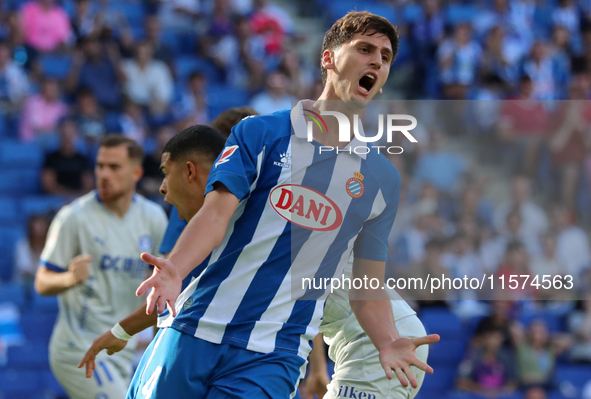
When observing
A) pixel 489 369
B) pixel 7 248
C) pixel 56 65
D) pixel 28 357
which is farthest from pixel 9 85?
pixel 489 369

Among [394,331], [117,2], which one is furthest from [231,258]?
[117,2]

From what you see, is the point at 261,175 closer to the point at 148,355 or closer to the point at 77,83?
the point at 148,355

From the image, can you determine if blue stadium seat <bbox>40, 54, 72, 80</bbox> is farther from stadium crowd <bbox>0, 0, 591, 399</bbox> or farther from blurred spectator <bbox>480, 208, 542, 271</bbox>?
blurred spectator <bbox>480, 208, 542, 271</bbox>

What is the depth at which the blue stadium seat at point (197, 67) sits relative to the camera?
39.0 feet

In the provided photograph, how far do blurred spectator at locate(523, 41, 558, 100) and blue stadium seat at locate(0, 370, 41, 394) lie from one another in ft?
29.4

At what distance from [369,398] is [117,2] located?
9757mm

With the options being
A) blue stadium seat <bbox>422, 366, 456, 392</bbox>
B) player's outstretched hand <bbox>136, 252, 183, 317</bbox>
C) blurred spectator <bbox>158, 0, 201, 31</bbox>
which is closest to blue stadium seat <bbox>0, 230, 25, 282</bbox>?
blurred spectator <bbox>158, 0, 201, 31</bbox>

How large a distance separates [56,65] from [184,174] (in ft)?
27.2

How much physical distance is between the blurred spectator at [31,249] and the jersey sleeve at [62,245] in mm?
2970

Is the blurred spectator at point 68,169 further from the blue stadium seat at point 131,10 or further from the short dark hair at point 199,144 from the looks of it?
the short dark hair at point 199,144

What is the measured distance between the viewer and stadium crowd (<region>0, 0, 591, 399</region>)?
8.82m

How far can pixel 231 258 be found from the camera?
2951 mm

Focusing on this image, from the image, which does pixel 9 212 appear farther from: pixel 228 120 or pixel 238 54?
pixel 228 120

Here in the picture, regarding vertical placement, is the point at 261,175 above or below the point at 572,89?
below
